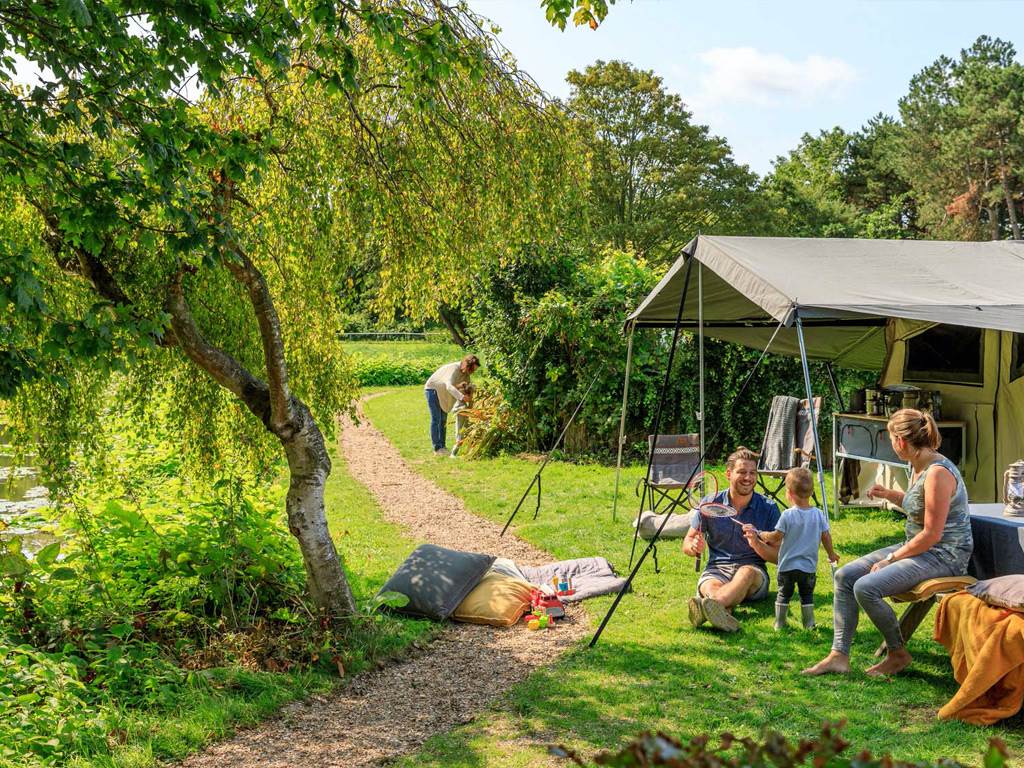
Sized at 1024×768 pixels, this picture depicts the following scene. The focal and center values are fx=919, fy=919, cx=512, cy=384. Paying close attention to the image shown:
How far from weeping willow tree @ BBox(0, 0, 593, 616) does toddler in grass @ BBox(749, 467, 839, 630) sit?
2.48 m

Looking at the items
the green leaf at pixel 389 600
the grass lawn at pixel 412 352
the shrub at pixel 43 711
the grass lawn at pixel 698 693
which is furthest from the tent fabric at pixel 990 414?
the grass lawn at pixel 412 352

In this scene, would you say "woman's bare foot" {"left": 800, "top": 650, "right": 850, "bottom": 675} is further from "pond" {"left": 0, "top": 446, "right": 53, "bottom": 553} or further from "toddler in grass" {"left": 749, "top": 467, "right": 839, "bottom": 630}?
"pond" {"left": 0, "top": 446, "right": 53, "bottom": 553}

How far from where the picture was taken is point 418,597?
20.0 feet

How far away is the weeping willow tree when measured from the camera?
406 centimetres

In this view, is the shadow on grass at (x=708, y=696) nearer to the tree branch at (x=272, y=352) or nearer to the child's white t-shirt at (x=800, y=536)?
the child's white t-shirt at (x=800, y=536)

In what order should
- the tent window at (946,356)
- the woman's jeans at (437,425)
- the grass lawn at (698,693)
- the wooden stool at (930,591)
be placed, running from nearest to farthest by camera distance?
1. the grass lawn at (698,693)
2. the wooden stool at (930,591)
3. the tent window at (946,356)
4. the woman's jeans at (437,425)

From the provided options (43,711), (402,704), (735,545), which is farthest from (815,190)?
(43,711)

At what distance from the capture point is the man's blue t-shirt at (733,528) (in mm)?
5891

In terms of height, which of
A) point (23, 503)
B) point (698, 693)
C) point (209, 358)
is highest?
point (209, 358)

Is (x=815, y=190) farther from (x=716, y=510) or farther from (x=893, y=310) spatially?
(x=716, y=510)

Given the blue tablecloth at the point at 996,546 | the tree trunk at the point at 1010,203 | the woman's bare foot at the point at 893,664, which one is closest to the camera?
the blue tablecloth at the point at 996,546

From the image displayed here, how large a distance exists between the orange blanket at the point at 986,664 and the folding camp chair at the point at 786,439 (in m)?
3.96

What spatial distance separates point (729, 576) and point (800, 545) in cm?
69

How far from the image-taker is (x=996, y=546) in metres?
4.67
